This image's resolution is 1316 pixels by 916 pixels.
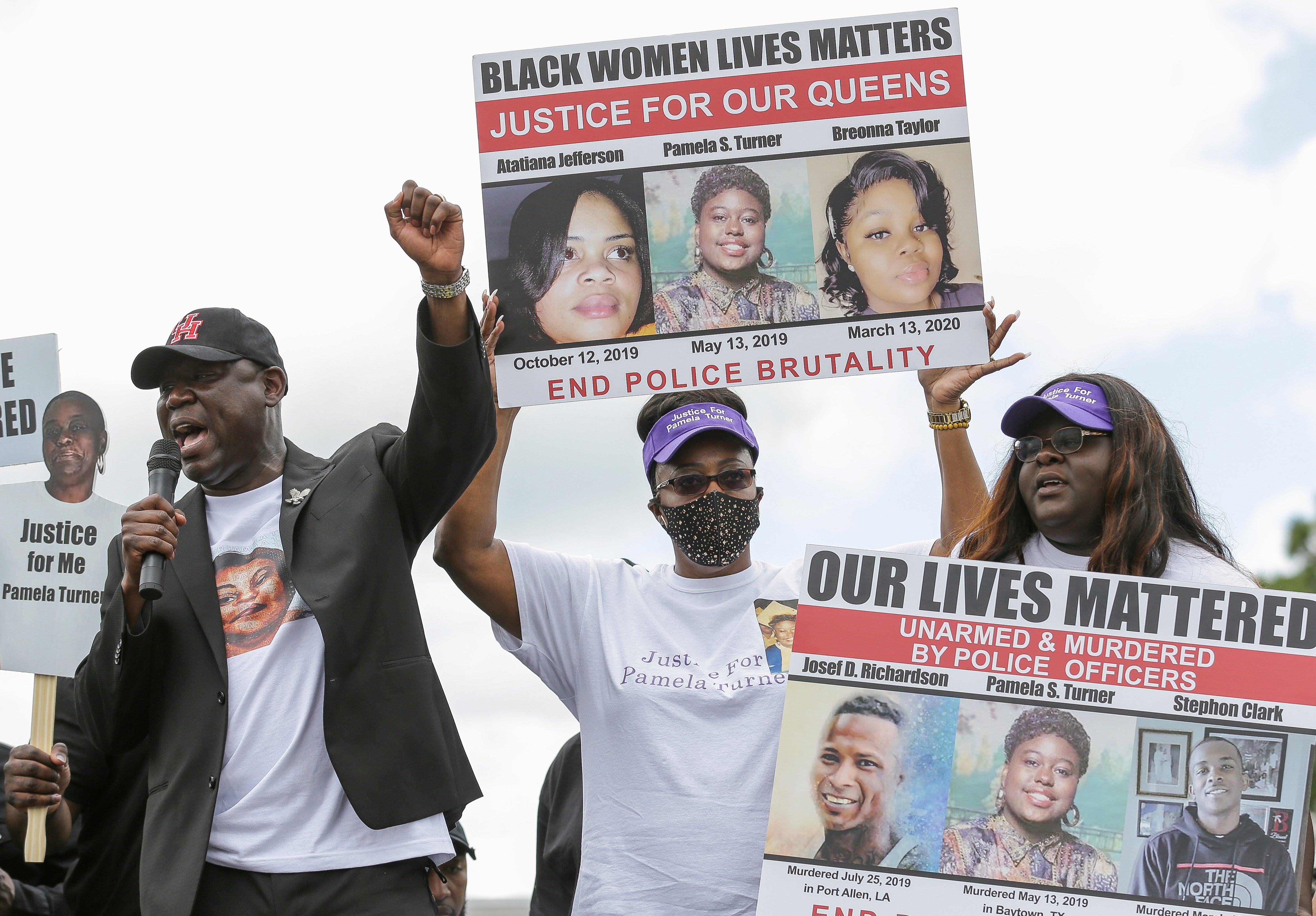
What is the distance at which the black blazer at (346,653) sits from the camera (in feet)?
11.5

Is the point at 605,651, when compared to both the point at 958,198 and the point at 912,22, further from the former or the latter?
the point at 912,22

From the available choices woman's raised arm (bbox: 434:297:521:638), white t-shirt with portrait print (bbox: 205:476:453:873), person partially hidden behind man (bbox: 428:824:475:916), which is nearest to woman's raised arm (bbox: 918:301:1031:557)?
woman's raised arm (bbox: 434:297:521:638)

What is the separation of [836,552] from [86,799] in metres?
2.56

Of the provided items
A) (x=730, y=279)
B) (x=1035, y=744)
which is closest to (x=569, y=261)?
(x=730, y=279)

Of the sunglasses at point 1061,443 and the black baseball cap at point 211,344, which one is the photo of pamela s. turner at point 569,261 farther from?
the sunglasses at point 1061,443

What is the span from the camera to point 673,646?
4.10m

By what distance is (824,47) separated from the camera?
4391 millimetres

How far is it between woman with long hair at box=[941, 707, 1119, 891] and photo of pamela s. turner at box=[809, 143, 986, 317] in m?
1.38

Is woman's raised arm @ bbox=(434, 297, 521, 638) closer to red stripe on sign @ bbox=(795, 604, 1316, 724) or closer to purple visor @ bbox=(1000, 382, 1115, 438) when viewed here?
red stripe on sign @ bbox=(795, 604, 1316, 724)

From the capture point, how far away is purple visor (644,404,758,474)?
14.0 feet

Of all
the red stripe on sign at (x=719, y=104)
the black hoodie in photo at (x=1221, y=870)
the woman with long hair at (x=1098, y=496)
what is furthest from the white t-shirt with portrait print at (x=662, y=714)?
the red stripe on sign at (x=719, y=104)

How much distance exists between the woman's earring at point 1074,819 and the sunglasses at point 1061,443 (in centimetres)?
93

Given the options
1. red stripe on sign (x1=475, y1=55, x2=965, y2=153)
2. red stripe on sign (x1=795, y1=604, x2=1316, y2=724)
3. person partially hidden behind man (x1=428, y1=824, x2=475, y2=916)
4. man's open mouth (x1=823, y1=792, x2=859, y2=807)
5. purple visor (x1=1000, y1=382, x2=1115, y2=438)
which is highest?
red stripe on sign (x1=475, y1=55, x2=965, y2=153)

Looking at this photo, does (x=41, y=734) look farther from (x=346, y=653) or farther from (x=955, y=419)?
(x=955, y=419)
